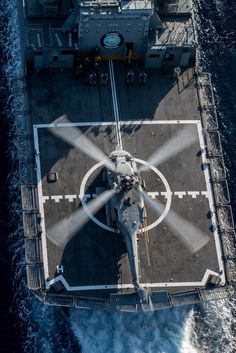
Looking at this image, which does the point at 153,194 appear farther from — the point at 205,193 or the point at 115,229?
the point at 115,229

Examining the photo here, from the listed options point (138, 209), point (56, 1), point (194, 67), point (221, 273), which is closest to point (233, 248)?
point (221, 273)

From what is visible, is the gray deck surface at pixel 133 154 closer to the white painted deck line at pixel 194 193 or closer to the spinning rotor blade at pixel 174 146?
the white painted deck line at pixel 194 193

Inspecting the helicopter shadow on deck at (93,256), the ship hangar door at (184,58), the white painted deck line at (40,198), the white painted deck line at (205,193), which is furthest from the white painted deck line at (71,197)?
the ship hangar door at (184,58)

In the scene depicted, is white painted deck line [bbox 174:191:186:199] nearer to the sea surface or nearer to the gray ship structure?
the gray ship structure

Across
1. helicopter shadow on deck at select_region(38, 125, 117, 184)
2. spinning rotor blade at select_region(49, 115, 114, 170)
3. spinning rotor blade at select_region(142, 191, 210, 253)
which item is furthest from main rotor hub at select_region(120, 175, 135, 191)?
helicopter shadow on deck at select_region(38, 125, 117, 184)

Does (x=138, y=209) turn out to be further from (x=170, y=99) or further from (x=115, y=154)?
(x=170, y=99)

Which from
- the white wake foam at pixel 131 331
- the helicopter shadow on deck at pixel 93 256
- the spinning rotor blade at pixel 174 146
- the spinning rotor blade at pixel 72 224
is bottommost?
the white wake foam at pixel 131 331
